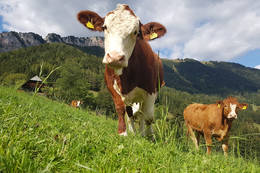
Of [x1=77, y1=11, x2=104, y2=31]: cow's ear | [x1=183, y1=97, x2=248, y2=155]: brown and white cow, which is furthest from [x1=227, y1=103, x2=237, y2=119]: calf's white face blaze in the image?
[x1=77, y1=11, x2=104, y2=31]: cow's ear

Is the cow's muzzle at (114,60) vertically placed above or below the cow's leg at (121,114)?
above

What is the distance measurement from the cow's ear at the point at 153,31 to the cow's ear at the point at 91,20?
111 centimetres

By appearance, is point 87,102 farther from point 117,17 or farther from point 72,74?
point 117,17

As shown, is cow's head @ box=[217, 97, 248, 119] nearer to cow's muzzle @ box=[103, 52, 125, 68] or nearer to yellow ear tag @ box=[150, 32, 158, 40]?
yellow ear tag @ box=[150, 32, 158, 40]

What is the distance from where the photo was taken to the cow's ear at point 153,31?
13.8 feet

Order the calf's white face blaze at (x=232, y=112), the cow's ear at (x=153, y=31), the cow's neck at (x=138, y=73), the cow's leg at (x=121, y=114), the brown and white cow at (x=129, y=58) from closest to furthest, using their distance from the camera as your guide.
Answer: the brown and white cow at (x=129, y=58)
the cow's leg at (x=121, y=114)
the cow's neck at (x=138, y=73)
the cow's ear at (x=153, y=31)
the calf's white face blaze at (x=232, y=112)

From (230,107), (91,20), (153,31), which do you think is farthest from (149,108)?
(230,107)

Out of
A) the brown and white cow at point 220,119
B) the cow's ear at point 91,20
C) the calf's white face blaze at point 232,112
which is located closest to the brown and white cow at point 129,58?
the cow's ear at point 91,20

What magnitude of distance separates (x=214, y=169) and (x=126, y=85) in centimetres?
248

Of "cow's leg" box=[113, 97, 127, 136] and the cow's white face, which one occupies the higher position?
the cow's white face

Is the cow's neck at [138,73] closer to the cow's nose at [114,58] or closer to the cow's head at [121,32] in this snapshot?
the cow's head at [121,32]

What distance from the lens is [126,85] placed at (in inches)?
155

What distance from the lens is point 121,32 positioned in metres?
3.21

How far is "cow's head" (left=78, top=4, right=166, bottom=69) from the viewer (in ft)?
9.09
